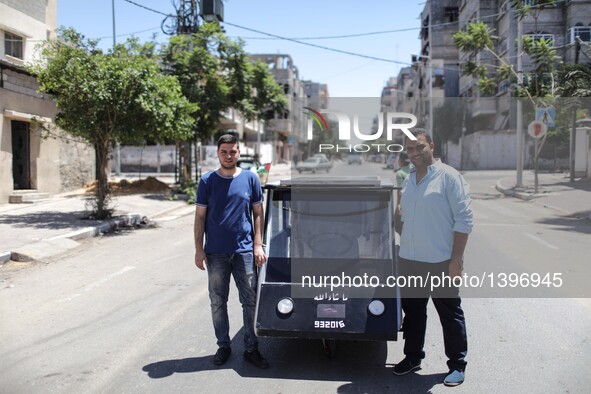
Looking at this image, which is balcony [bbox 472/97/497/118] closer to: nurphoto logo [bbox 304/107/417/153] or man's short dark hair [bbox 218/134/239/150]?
nurphoto logo [bbox 304/107/417/153]

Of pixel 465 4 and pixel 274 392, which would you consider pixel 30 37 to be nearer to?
pixel 274 392

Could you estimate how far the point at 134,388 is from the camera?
172 inches

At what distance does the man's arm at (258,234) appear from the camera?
4832 mm

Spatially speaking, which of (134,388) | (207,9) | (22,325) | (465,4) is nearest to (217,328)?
(134,388)

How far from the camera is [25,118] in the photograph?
18344 mm

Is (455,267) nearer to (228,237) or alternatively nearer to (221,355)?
(228,237)

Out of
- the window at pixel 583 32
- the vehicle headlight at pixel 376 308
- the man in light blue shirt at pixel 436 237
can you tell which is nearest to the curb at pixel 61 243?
the vehicle headlight at pixel 376 308

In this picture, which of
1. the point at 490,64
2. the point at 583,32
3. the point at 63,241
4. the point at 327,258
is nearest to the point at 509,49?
the point at 583,32

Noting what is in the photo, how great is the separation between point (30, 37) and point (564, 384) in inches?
796

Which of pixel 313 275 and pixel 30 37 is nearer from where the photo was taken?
pixel 313 275

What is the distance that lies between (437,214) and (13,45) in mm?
18984

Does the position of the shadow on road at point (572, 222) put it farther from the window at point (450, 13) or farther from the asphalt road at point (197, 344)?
the window at point (450, 13)

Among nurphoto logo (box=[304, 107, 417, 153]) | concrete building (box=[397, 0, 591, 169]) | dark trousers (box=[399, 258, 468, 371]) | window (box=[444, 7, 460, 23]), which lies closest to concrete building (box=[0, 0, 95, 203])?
nurphoto logo (box=[304, 107, 417, 153])

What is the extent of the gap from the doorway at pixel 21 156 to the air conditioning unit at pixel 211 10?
7.93m
